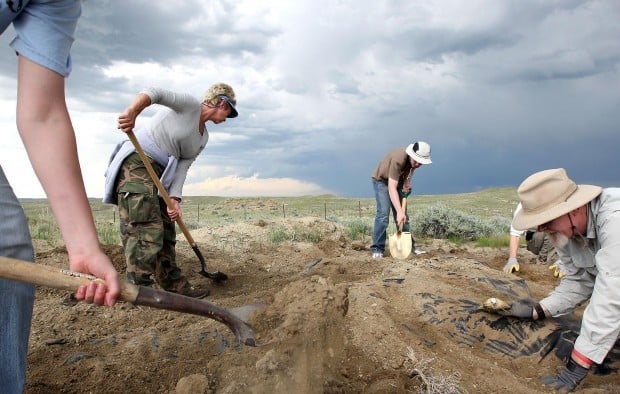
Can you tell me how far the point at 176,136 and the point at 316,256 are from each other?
3.42m

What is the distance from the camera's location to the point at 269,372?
2.77m

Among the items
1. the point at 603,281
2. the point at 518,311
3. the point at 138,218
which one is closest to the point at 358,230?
the point at 138,218

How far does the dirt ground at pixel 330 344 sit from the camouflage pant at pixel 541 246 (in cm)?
215

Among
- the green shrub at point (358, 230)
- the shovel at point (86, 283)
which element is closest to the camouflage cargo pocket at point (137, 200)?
the shovel at point (86, 283)

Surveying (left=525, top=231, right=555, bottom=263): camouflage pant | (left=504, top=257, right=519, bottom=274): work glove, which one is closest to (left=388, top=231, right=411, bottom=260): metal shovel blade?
(left=504, top=257, right=519, bottom=274): work glove

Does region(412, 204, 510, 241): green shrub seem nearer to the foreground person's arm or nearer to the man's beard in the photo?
the man's beard

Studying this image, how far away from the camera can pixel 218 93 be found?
4.70m

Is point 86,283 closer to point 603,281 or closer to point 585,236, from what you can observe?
point 603,281

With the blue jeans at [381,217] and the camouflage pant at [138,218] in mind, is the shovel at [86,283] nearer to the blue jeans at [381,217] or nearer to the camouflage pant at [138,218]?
the camouflage pant at [138,218]

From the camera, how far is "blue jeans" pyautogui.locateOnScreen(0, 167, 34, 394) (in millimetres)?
1385

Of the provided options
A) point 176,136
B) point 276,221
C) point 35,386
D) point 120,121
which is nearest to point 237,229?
point 276,221

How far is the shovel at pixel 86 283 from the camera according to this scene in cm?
141

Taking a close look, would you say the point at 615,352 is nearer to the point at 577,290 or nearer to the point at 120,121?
the point at 577,290

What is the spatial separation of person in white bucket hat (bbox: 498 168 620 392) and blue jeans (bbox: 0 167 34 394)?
106 inches
